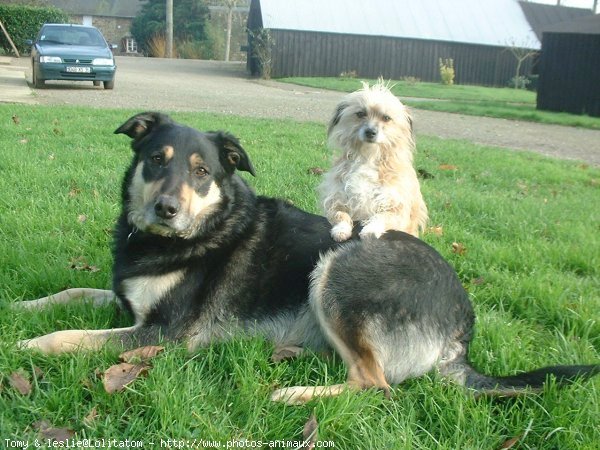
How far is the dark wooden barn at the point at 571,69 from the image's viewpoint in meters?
23.1

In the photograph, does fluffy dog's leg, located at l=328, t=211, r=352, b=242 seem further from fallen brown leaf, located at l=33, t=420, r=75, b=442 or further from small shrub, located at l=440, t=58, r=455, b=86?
small shrub, located at l=440, t=58, r=455, b=86

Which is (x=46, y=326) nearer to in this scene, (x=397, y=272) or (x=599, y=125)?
(x=397, y=272)

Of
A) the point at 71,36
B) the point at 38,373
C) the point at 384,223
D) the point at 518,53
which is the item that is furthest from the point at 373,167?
the point at 518,53

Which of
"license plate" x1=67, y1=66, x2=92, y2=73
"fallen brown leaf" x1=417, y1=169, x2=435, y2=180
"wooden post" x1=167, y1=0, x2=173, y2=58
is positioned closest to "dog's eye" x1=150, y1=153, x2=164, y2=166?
"fallen brown leaf" x1=417, y1=169, x2=435, y2=180

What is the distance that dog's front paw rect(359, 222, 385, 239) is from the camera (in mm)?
3756

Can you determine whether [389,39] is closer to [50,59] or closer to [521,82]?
[521,82]

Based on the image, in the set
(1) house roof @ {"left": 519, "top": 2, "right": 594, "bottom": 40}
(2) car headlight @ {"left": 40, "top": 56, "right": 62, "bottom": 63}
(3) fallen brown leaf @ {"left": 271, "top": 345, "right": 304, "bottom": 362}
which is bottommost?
(3) fallen brown leaf @ {"left": 271, "top": 345, "right": 304, "bottom": 362}

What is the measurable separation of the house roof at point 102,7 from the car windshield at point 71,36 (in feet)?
197

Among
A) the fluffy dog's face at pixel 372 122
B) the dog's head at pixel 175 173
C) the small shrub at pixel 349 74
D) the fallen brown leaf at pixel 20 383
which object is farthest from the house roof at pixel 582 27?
the fallen brown leaf at pixel 20 383

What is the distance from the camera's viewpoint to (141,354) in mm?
3123

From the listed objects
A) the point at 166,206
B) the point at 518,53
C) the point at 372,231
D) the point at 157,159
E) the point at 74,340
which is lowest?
the point at 74,340

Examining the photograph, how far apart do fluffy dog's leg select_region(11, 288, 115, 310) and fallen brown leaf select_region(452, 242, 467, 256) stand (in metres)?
3.12

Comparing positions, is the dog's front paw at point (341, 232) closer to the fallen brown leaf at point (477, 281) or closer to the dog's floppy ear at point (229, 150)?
the dog's floppy ear at point (229, 150)

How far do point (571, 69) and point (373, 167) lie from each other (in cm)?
2296
